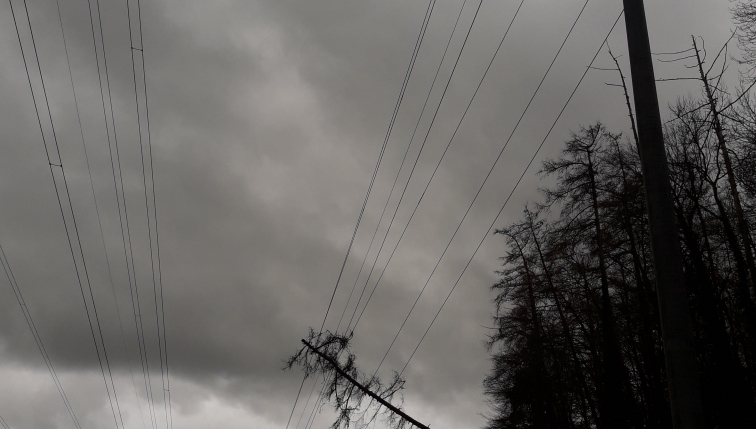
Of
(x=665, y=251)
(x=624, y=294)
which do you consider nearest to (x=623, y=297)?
(x=624, y=294)

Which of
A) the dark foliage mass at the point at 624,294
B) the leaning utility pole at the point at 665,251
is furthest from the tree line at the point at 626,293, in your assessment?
the leaning utility pole at the point at 665,251

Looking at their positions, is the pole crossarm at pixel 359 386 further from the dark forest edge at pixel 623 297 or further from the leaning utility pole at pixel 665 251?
the leaning utility pole at pixel 665 251

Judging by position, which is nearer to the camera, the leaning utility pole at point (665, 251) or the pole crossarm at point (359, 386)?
the leaning utility pole at point (665, 251)

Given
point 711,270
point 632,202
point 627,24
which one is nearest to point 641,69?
point 627,24

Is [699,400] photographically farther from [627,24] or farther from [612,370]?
[612,370]

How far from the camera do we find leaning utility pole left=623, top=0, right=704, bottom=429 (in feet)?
19.3

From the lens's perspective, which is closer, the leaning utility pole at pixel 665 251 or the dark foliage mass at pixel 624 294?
the leaning utility pole at pixel 665 251

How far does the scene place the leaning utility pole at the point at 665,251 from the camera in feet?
19.3

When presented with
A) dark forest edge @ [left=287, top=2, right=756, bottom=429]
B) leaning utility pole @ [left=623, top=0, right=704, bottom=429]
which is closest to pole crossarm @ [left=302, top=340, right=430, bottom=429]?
dark forest edge @ [left=287, top=2, right=756, bottom=429]

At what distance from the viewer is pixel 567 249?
26391mm

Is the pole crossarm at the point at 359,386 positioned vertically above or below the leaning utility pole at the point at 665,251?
above

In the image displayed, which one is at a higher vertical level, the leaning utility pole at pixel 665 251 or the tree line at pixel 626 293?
the tree line at pixel 626 293

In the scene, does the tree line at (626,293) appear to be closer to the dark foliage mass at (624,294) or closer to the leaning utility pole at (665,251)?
the dark foliage mass at (624,294)

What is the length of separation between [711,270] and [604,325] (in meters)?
6.05
